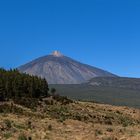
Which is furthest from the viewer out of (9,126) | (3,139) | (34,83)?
(34,83)

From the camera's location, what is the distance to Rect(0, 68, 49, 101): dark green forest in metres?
69.4

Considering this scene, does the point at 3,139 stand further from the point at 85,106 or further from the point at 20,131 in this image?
the point at 85,106

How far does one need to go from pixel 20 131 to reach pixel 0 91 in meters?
37.8

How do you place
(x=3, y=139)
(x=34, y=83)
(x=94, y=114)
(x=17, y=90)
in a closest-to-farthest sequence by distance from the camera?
(x=3, y=139)
(x=94, y=114)
(x=17, y=90)
(x=34, y=83)

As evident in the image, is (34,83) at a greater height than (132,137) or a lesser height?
greater

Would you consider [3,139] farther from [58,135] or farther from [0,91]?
[0,91]

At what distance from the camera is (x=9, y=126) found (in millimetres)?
31000

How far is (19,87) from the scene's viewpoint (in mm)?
74125

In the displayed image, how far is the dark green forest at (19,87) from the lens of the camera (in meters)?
69.4

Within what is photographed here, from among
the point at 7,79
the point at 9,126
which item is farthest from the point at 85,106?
the point at 9,126

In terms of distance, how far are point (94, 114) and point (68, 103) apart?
9116 mm

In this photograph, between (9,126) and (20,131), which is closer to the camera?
(20,131)

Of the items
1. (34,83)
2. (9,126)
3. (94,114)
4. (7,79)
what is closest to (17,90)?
(7,79)

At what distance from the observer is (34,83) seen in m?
80.1
